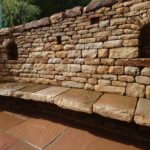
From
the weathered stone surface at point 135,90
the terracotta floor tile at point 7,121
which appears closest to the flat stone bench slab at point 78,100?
the weathered stone surface at point 135,90

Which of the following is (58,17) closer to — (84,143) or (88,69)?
(88,69)

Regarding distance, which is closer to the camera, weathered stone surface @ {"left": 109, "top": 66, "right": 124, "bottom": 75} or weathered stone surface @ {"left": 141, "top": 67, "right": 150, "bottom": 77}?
weathered stone surface @ {"left": 141, "top": 67, "right": 150, "bottom": 77}

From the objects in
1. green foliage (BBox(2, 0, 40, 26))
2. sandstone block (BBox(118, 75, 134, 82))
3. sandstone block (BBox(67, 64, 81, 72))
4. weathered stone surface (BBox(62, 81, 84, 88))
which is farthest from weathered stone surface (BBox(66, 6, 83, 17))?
green foliage (BBox(2, 0, 40, 26))

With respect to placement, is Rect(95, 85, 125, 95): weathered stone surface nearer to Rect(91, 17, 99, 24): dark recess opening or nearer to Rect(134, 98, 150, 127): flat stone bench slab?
Rect(134, 98, 150, 127): flat stone bench slab

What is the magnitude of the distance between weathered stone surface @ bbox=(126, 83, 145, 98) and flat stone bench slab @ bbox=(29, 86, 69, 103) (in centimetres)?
117

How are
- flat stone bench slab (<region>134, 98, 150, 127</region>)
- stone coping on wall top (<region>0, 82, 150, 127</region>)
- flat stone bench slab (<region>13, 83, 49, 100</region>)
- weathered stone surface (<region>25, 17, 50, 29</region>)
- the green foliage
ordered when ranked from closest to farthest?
flat stone bench slab (<region>134, 98, 150, 127</region>)
stone coping on wall top (<region>0, 82, 150, 127</region>)
flat stone bench slab (<region>13, 83, 49, 100</region>)
weathered stone surface (<region>25, 17, 50, 29</region>)
the green foliage

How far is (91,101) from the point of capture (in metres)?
3.10

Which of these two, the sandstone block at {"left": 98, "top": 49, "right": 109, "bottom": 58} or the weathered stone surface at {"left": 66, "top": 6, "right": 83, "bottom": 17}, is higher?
the weathered stone surface at {"left": 66, "top": 6, "right": 83, "bottom": 17}

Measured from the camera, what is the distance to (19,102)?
4.40 m

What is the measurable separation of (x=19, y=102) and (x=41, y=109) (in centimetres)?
61

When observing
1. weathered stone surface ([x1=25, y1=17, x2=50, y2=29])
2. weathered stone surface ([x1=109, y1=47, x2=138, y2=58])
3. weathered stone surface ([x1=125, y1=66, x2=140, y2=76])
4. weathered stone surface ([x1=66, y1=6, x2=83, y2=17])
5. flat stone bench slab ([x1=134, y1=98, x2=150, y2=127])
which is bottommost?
flat stone bench slab ([x1=134, y1=98, x2=150, y2=127])

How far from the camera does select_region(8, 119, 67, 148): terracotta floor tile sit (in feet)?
9.91

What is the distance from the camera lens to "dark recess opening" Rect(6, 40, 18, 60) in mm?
4965

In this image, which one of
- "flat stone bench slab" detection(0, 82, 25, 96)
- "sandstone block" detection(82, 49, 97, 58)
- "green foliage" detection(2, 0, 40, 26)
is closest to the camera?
"sandstone block" detection(82, 49, 97, 58)
